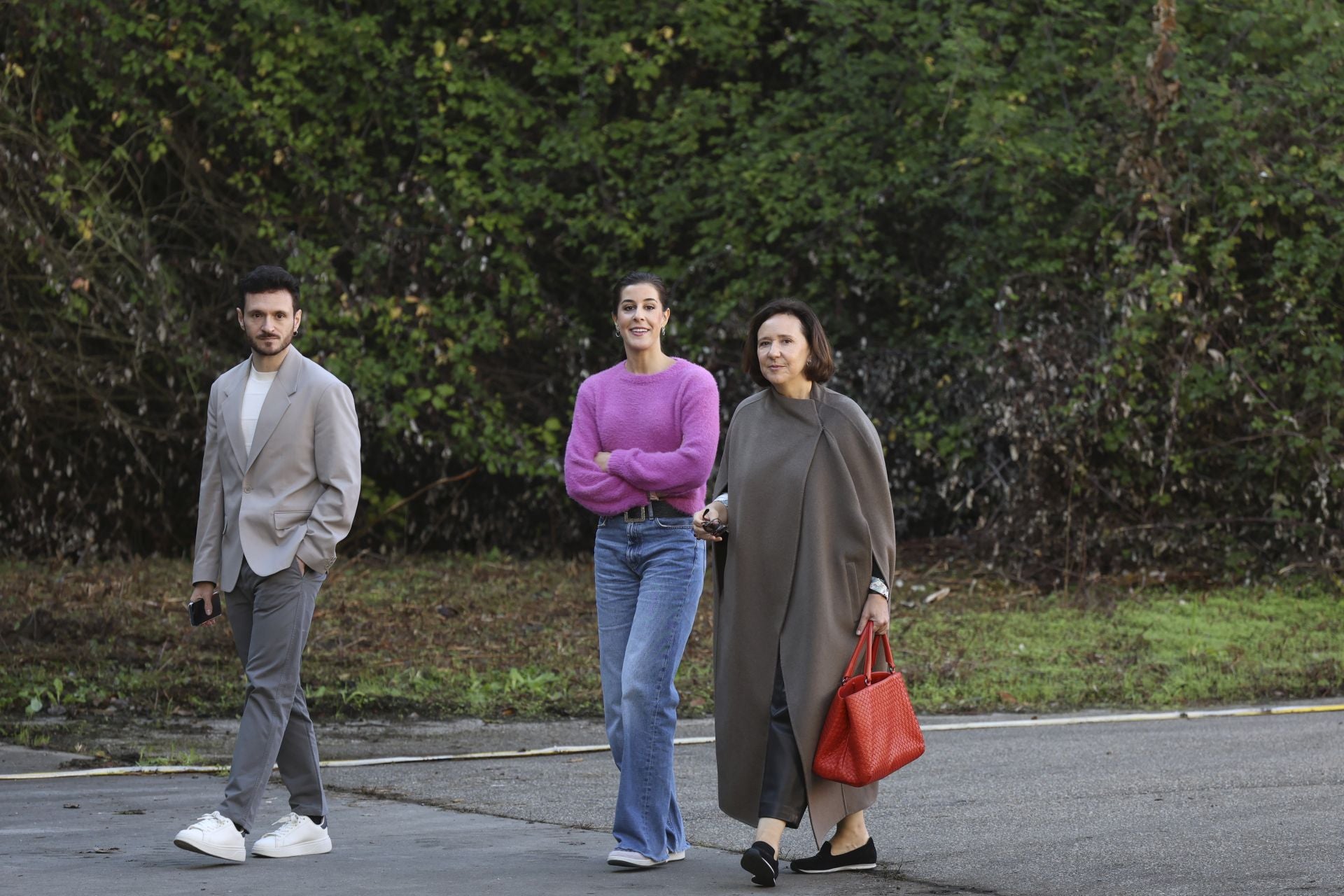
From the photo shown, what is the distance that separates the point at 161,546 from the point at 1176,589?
9438mm

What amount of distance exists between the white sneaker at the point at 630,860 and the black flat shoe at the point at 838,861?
49 cm

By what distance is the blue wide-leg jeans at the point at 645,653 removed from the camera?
20.3 feet

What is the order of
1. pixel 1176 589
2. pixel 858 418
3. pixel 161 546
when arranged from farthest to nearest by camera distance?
pixel 161 546 < pixel 1176 589 < pixel 858 418

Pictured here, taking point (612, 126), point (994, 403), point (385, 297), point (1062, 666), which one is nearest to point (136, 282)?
point (385, 297)

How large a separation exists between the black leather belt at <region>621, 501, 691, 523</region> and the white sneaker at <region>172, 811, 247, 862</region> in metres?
1.64

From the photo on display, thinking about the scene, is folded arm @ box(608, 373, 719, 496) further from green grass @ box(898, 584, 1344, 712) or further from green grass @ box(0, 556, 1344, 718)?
green grass @ box(898, 584, 1344, 712)

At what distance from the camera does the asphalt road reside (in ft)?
19.4

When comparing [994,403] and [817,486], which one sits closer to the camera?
[817,486]

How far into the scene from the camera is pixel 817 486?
627cm

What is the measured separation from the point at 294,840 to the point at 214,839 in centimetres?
36

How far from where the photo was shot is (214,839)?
602 cm

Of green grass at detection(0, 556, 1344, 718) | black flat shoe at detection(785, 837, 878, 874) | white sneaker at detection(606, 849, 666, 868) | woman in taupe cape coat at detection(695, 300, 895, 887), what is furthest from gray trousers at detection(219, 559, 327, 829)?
green grass at detection(0, 556, 1344, 718)

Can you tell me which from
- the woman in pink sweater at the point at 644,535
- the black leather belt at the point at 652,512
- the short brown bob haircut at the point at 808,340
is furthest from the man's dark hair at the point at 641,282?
the black leather belt at the point at 652,512

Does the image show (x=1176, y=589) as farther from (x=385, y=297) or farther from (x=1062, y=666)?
(x=385, y=297)
